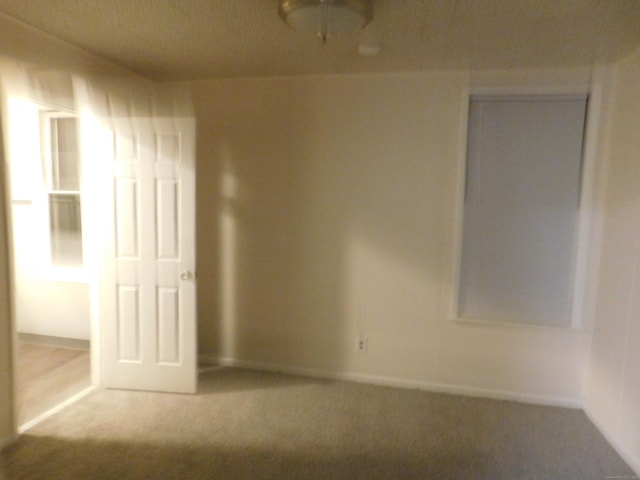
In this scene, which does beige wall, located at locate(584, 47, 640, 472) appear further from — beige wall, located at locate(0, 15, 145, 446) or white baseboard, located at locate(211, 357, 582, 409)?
beige wall, located at locate(0, 15, 145, 446)

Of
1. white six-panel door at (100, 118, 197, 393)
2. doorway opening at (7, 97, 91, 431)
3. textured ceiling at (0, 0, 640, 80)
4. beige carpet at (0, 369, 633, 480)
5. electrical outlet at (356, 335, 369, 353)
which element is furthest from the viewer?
doorway opening at (7, 97, 91, 431)

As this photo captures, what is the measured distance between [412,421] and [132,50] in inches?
126

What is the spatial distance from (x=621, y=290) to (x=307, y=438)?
2.18m

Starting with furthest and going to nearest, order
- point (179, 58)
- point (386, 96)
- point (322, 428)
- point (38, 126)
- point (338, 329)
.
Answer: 1. point (38, 126)
2. point (338, 329)
3. point (386, 96)
4. point (179, 58)
5. point (322, 428)

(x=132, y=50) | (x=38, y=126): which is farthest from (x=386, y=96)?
(x=38, y=126)

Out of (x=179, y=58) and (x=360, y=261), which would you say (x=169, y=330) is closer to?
(x=360, y=261)

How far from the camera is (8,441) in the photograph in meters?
2.45

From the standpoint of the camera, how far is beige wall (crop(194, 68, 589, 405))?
3078mm

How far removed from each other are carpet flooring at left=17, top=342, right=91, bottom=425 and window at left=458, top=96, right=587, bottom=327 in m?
3.18

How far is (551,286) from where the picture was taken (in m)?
3.00

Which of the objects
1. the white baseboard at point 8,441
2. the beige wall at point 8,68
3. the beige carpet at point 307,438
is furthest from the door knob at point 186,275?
the white baseboard at point 8,441

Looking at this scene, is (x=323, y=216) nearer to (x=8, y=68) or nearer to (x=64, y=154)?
(x=8, y=68)

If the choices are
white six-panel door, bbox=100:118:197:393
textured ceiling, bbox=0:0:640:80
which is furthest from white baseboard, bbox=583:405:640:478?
white six-panel door, bbox=100:118:197:393

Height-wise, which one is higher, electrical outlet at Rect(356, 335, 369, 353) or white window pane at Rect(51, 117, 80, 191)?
white window pane at Rect(51, 117, 80, 191)
